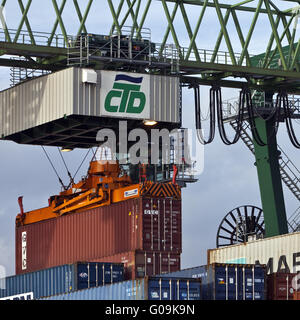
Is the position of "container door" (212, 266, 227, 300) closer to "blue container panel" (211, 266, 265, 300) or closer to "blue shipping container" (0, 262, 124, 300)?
"blue container panel" (211, 266, 265, 300)

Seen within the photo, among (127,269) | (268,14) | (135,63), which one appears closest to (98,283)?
(127,269)

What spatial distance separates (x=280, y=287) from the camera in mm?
55062

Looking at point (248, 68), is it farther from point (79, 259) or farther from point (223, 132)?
point (79, 259)

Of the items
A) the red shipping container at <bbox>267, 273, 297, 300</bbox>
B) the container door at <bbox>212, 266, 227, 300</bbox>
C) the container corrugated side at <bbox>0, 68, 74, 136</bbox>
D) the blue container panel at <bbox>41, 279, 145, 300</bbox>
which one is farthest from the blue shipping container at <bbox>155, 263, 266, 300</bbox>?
the container corrugated side at <bbox>0, 68, 74, 136</bbox>

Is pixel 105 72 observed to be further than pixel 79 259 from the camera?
No

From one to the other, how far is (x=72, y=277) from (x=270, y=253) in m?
11.5

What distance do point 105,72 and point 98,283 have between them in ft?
40.1

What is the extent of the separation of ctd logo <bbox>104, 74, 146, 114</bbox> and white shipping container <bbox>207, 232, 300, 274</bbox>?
10.5m

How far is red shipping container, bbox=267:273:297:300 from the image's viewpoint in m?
54.9

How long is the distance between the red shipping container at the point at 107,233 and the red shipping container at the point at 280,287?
14.3 metres

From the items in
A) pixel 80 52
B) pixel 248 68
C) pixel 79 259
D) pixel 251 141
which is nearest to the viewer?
pixel 80 52

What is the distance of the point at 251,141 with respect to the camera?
290 feet

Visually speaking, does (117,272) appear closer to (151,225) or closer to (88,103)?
(151,225)
